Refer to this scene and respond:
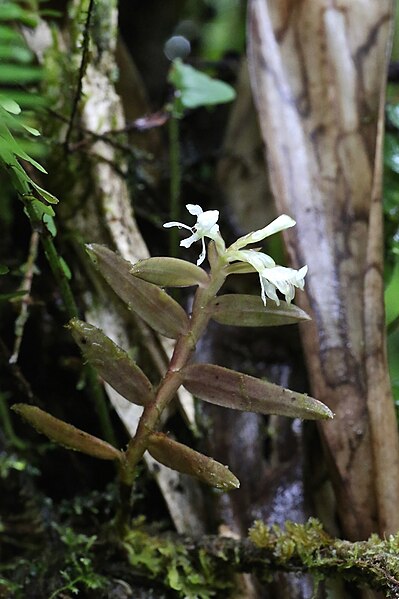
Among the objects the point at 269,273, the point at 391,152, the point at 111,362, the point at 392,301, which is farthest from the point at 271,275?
the point at 391,152

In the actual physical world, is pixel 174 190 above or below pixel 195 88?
below

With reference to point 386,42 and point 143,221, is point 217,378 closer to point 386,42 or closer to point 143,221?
point 143,221

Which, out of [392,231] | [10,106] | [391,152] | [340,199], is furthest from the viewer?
[391,152]

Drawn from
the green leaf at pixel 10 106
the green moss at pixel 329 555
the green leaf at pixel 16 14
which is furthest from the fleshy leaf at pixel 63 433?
the green leaf at pixel 16 14

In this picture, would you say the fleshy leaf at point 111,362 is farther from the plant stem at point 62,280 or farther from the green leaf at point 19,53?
the green leaf at point 19,53

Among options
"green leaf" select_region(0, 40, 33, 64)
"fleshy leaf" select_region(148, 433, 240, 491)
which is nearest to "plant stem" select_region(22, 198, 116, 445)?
"fleshy leaf" select_region(148, 433, 240, 491)

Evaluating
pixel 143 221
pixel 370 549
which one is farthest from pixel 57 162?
pixel 370 549

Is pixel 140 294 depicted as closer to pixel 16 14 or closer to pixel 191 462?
pixel 191 462
